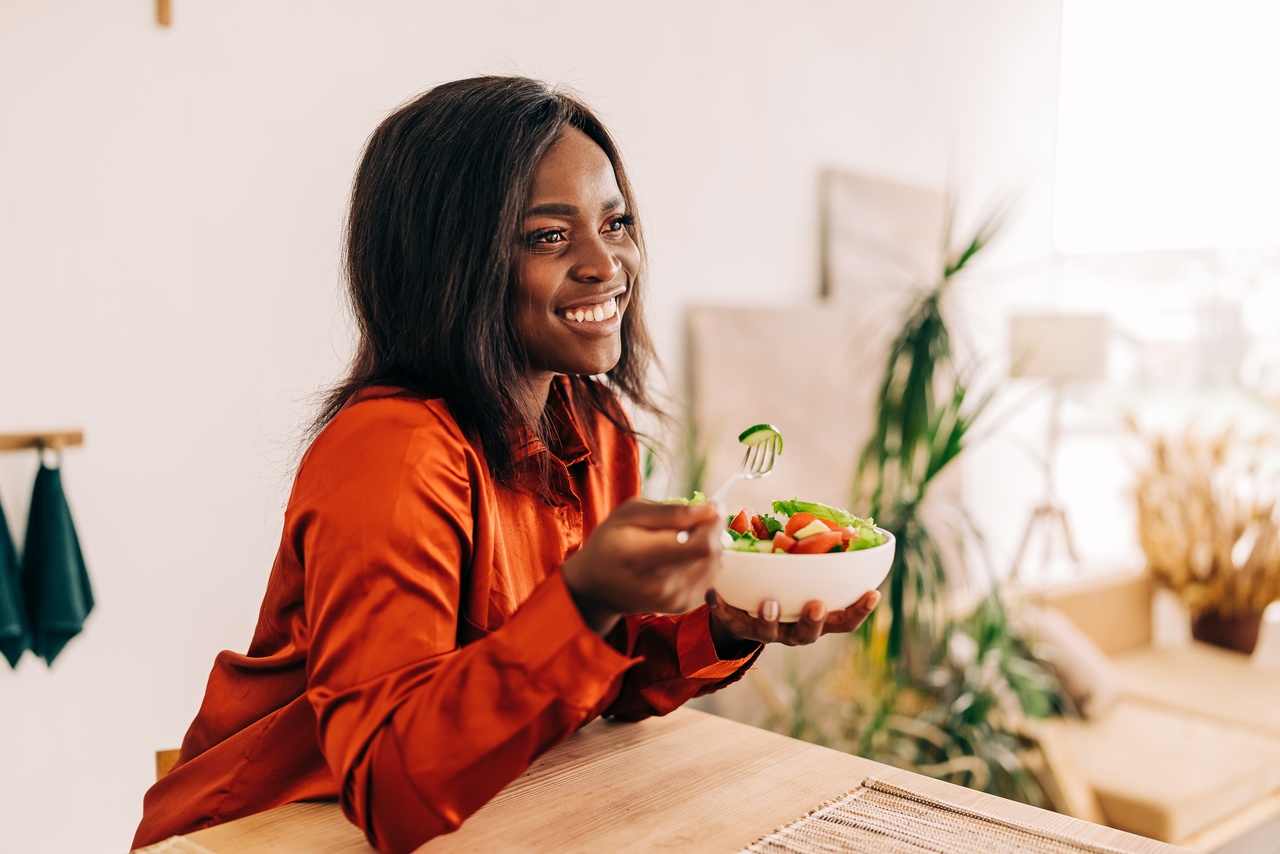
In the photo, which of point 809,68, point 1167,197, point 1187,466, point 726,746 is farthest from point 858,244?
point 726,746

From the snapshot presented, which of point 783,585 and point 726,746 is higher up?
point 783,585

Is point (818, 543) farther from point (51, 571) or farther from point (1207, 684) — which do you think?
point (1207, 684)

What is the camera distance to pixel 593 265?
111 centimetres

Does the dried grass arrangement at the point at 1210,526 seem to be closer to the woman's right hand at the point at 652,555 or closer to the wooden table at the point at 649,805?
the wooden table at the point at 649,805

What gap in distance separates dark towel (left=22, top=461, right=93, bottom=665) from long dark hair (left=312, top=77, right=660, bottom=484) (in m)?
0.82

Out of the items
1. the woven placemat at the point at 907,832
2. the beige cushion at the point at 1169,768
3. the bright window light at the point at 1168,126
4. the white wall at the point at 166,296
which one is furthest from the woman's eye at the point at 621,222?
the bright window light at the point at 1168,126

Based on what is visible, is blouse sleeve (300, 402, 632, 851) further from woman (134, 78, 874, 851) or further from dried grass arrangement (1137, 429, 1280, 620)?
dried grass arrangement (1137, 429, 1280, 620)

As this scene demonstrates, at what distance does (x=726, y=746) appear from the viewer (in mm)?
1109

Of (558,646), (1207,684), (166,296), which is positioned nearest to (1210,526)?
(1207,684)

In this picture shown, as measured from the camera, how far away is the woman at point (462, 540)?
805 mm

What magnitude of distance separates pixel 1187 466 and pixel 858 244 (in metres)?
1.57

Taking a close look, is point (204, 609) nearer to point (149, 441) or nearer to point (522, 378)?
point (149, 441)

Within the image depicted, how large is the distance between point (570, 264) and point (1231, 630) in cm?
351

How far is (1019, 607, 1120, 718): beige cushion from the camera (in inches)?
119
